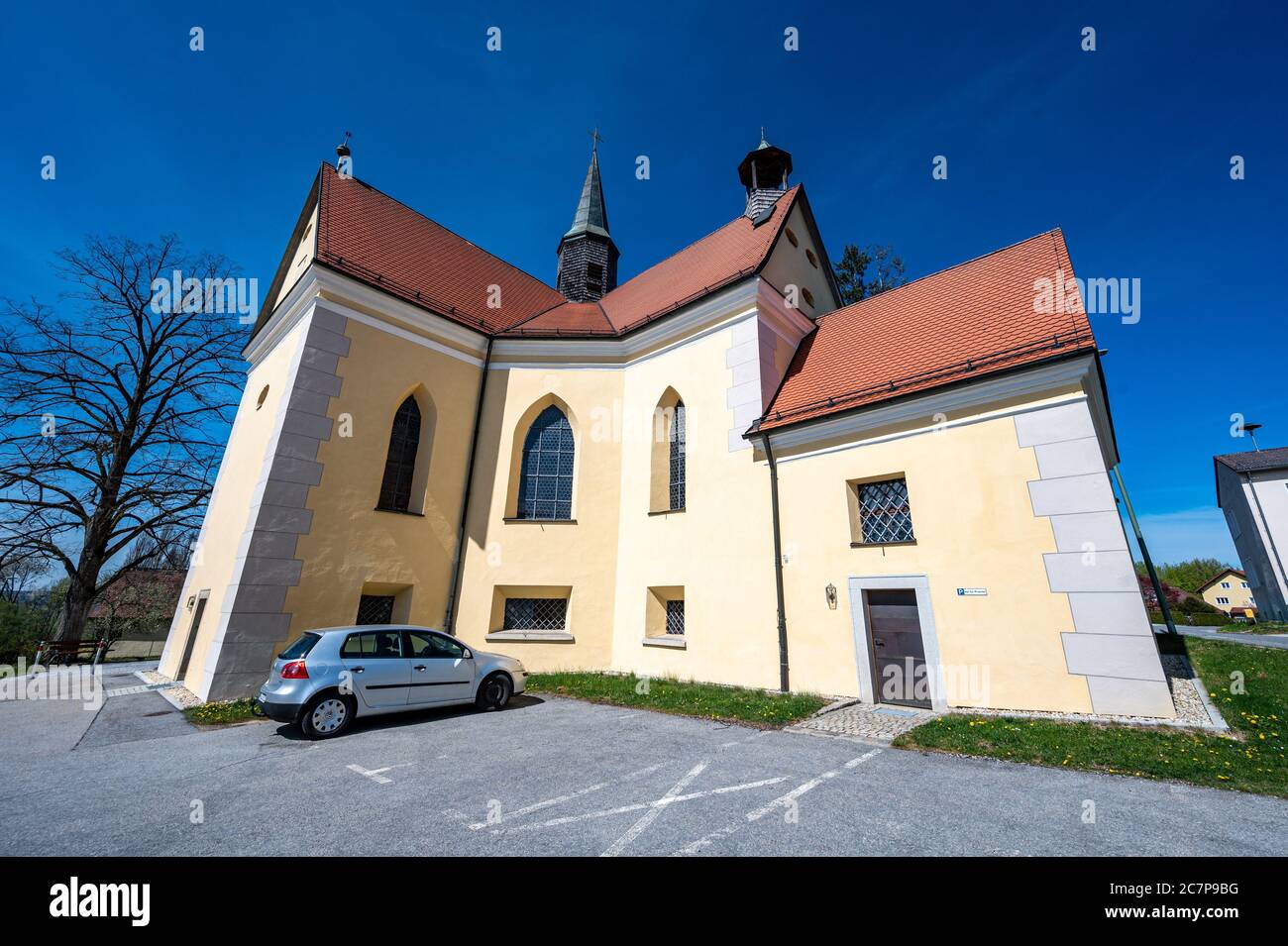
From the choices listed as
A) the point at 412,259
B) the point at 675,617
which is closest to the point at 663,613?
the point at 675,617

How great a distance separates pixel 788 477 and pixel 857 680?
390cm

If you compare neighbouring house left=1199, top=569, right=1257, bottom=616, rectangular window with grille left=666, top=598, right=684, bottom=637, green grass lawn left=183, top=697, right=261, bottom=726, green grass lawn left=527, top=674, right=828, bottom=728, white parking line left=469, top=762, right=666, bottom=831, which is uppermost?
neighbouring house left=1199, top=569, right=1257, bottom=616

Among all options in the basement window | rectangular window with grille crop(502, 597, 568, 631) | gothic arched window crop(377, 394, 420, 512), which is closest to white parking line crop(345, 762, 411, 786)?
the basement window

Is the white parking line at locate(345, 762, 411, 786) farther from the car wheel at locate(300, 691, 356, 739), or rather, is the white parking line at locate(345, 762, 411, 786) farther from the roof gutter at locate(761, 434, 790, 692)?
the roof gutter at locate(761, 434, 790, 692)

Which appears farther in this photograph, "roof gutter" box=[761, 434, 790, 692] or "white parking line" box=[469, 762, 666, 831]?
"roof gutter" box=[761, 434, 790, 692]

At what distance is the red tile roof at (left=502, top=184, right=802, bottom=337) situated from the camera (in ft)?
43.9

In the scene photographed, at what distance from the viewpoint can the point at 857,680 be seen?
8742 millimetres

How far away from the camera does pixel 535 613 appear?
12.5 metres

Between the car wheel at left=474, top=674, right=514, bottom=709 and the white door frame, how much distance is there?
6.04 meters

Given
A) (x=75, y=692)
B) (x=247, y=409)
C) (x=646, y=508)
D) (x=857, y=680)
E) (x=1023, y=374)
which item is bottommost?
(x=75, y=692)

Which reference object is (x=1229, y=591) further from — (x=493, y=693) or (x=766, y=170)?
(x=493, y=693)

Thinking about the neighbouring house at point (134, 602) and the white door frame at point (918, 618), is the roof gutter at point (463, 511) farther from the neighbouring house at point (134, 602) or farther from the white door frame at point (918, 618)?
the neighbouring house at point (134, 602)
